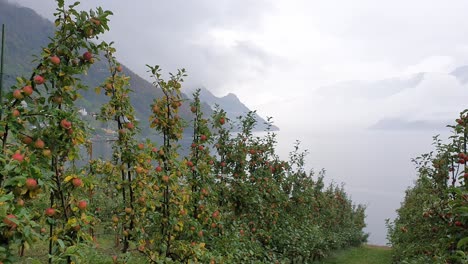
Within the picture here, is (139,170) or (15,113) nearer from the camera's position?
(15,113)

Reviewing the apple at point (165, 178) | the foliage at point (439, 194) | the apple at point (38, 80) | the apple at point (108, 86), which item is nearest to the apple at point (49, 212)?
the apple at point (38, 80)

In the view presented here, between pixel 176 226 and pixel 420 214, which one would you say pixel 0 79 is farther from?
pixel 420 214

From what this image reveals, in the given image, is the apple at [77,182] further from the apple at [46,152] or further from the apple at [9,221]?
the apple at [9,221]

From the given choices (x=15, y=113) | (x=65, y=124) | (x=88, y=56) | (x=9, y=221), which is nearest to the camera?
(x=9, y=221)

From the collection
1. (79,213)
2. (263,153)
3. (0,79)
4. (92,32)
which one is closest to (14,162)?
(79,213)

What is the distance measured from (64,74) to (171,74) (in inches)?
81.7

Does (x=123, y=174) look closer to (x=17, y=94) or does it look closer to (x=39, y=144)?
(x=39, y=144)

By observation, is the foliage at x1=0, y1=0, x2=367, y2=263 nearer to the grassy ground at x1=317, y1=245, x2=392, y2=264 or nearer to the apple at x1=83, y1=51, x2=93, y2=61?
the apple at x1=83, y1=51, x2=93, y2=61

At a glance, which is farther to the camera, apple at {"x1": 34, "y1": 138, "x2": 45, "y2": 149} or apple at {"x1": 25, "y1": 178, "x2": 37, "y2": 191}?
apple at {"x1": 34, "y1": 138, "x2": 45, "y2": 149}

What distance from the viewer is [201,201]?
5863mm

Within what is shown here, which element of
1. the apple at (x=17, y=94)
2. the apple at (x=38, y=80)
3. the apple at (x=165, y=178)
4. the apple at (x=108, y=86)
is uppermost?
the apple at (x=108, y=86)

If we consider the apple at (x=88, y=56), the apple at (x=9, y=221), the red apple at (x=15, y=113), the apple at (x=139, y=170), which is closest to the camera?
the apple at (x=9, y=221)

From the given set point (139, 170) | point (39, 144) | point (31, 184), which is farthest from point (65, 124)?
point (139, 170)

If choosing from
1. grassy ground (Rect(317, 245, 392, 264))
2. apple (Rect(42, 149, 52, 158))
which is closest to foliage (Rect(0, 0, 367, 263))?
apple (Rect(42, 149, 52, 158))
